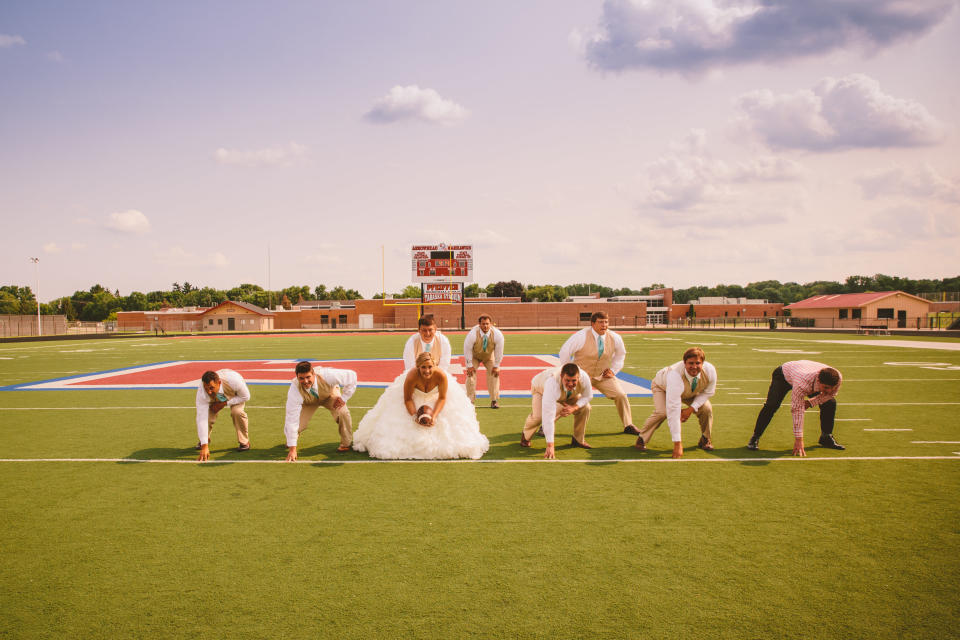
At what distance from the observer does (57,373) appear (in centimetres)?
1733

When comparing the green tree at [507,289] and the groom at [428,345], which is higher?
the green tree at [507,289]

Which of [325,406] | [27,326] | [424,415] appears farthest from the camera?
[27,326]

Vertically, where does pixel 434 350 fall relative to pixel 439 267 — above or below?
below

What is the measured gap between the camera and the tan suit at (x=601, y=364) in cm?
809

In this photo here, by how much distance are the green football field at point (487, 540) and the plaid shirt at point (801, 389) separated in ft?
1.83

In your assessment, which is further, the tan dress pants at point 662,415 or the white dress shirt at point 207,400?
the tan dress pants at point 662,415

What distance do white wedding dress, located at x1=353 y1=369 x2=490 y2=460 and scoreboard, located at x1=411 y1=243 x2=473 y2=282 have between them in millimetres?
31431

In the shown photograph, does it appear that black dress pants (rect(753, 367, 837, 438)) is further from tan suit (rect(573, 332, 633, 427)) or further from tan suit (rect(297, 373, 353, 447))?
tan suit (rect(297, 373, 353, 447))

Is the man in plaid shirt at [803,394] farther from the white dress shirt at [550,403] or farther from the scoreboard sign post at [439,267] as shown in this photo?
the scoreboard sign post at [439,267]

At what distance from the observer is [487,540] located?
439cm

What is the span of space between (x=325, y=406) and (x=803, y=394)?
6.33m

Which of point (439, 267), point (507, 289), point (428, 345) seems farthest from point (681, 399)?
point (507, 289)

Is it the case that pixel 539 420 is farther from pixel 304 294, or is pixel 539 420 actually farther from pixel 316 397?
pixel 304 294

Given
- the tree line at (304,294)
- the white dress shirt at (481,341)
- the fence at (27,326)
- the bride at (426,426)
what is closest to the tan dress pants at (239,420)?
the bride at (426,426)
